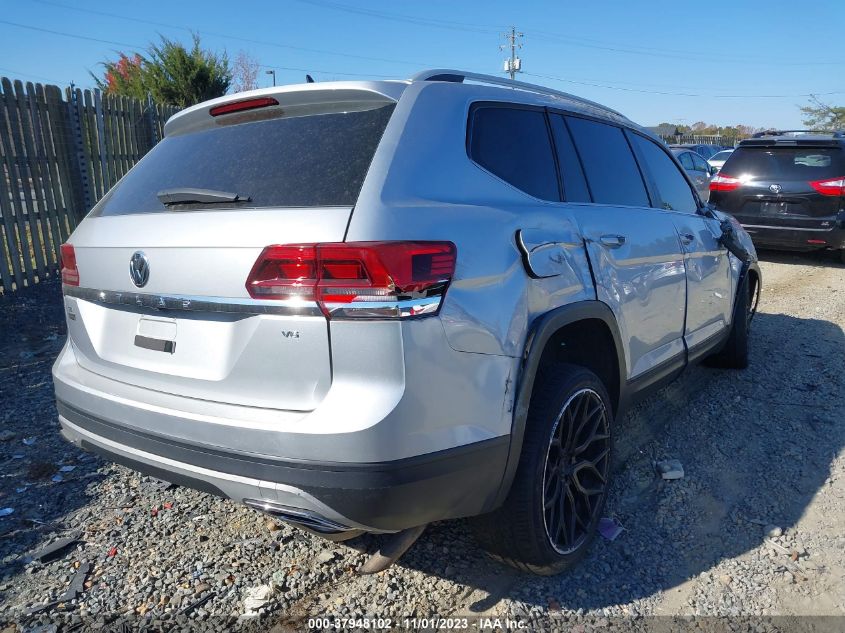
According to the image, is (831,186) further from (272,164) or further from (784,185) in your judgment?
(272,164)

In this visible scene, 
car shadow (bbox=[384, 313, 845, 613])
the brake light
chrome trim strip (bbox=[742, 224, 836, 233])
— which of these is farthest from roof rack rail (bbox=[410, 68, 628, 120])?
chrome trim strip (bbox=[742, 224, 836, 233])

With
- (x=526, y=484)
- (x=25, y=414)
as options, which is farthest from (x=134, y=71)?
(x=526, y=484)

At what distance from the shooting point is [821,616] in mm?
2381

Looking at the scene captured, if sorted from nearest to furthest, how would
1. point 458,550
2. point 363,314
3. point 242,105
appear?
point 363,314 < point 242,105 < point 458,550

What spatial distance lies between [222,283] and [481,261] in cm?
83

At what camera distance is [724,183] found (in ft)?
30.9

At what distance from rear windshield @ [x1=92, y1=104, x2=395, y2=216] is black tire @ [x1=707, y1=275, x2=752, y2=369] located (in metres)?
3.60

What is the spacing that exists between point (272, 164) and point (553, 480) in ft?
5.29

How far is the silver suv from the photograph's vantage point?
1.85m

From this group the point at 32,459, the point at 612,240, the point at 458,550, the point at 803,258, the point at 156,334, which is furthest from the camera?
the point at 803,258

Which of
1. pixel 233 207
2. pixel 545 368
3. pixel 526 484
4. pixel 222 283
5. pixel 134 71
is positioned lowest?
pixel 526 484

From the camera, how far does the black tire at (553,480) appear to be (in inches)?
91.2

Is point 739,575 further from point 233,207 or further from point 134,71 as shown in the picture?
point 134,71

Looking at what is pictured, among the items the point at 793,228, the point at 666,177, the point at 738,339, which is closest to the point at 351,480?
the point at 666,177
